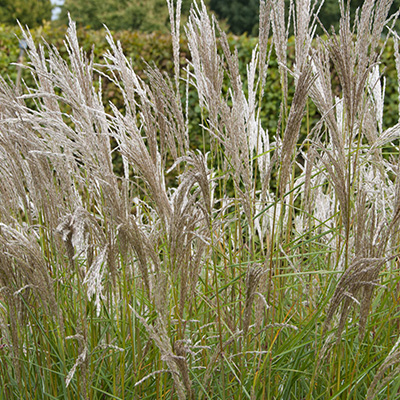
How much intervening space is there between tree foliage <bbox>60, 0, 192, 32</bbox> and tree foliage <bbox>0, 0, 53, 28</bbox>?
123 cm

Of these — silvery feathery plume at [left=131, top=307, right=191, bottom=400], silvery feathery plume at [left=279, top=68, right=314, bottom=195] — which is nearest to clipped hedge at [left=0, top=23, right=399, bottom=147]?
silvery feathery plume at [left=279, top=68, right=314, bottom=195]

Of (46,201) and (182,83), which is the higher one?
(182,83)

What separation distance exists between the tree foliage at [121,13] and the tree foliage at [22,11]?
1228 mm

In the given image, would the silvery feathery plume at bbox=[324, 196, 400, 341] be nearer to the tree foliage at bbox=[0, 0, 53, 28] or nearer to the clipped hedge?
the clipped hedge

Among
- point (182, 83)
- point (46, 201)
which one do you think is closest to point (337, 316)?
point (46, 201)

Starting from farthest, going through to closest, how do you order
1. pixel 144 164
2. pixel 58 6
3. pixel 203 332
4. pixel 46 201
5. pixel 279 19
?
pixel 58 6 → pixel 203 332 → pixel 279 19 → pixel 46 201 → pixel 144 164

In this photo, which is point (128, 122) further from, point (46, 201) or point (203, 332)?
point (203, 332)

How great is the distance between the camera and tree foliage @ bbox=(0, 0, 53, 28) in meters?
19.9

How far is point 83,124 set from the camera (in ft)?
3.75

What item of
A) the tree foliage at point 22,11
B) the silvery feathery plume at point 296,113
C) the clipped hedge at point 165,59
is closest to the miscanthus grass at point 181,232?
the silvery feathery plume at point 296,113

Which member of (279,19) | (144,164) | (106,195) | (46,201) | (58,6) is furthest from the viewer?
(58,6)

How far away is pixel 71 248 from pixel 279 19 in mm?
944

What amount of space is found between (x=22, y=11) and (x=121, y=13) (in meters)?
4.18

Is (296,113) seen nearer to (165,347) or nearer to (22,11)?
(165,347)
